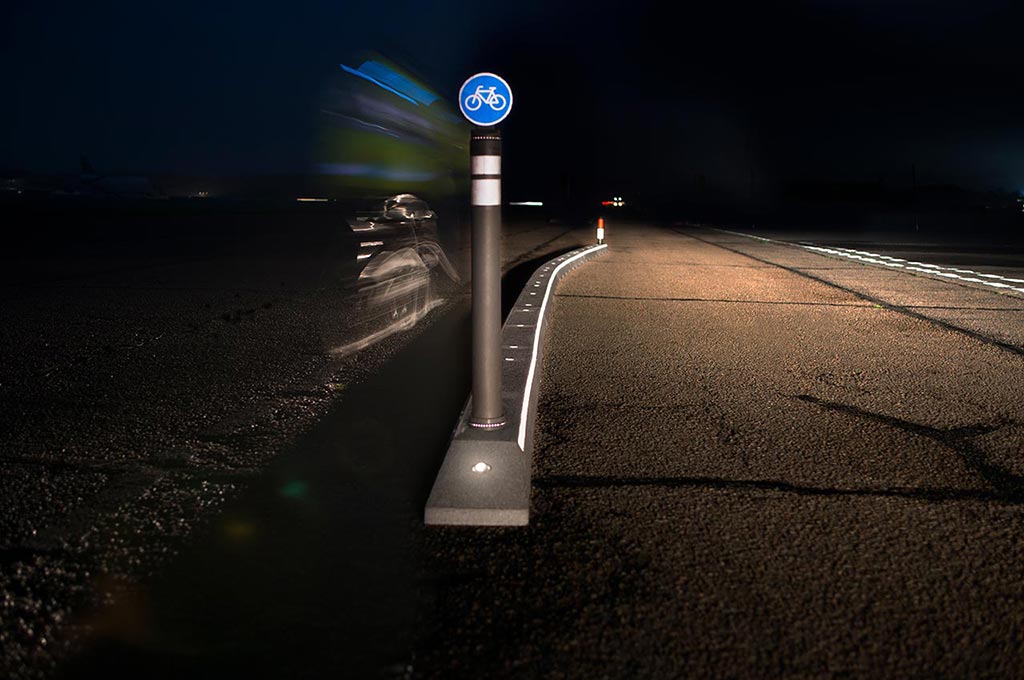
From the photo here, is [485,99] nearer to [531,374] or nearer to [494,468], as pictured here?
[494,468]

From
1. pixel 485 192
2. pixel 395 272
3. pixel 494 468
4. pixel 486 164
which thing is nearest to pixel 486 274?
pixel 485 192

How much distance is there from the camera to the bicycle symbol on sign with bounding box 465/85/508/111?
4211 mm

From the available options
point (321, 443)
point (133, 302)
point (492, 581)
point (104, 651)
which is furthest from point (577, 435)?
point (133, 302)

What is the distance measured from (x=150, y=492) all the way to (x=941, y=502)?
394 centimetres

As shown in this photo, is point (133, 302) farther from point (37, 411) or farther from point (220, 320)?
point (37, 411)

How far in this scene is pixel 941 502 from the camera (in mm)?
3969

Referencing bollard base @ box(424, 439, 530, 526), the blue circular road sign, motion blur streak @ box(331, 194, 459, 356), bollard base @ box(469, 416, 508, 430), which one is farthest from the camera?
motion blur streak @ box(331, 194, 459, 356)

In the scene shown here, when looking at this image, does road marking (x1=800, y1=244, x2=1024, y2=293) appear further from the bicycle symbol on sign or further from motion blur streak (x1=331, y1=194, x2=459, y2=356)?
the bicycle symbol on sign

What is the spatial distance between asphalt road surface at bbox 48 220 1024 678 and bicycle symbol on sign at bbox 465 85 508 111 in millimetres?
1959

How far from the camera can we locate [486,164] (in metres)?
4.25

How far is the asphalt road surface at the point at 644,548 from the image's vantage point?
8.84 ft

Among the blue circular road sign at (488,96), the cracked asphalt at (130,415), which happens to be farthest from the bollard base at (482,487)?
the blue circular road sign at (488,96)

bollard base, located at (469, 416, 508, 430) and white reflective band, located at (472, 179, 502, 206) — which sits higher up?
white reflective band, located at (472, 179, 502, 206)

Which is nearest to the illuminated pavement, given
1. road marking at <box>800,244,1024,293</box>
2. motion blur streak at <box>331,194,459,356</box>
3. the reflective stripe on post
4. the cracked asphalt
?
the reflective stripe on post
